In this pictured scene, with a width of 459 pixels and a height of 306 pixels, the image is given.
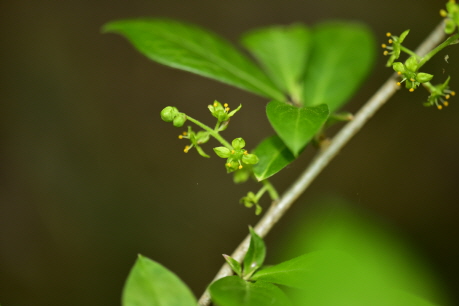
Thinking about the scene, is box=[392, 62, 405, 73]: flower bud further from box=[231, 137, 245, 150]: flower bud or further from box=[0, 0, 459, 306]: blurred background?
box=[0, 0, 459, 306]: blurred background

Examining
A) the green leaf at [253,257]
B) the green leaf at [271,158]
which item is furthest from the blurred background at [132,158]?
the green leaf at [253,257]

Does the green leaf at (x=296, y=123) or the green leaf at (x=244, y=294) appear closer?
the green leaf at (x=244, y=294)

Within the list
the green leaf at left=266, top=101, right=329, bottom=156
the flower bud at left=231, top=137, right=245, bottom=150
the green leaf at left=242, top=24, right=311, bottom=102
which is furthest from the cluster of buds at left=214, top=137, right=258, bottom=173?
the green leaf at left=242, top=24, right=311, bottom=102

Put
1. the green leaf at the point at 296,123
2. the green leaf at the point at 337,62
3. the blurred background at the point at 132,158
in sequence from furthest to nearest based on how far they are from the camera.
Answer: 1. the blurred background at the point at 132,158
2. the green leaf at the point at 337,62
3. the green leaf at the point at 296,123

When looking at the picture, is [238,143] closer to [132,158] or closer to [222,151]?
[222,151]

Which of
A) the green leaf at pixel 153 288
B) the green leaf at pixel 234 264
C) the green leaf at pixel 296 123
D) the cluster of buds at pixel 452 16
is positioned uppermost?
the cluster of buds at pixel 452 16

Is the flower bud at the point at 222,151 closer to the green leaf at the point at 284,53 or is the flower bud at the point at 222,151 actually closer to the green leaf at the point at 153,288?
the green leaf at the point at 153,288

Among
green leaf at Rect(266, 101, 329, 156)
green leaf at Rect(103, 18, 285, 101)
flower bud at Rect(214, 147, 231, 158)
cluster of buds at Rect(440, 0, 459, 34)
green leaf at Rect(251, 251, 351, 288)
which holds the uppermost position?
cluster of buds at Rect(440, 0, 459, 34)
